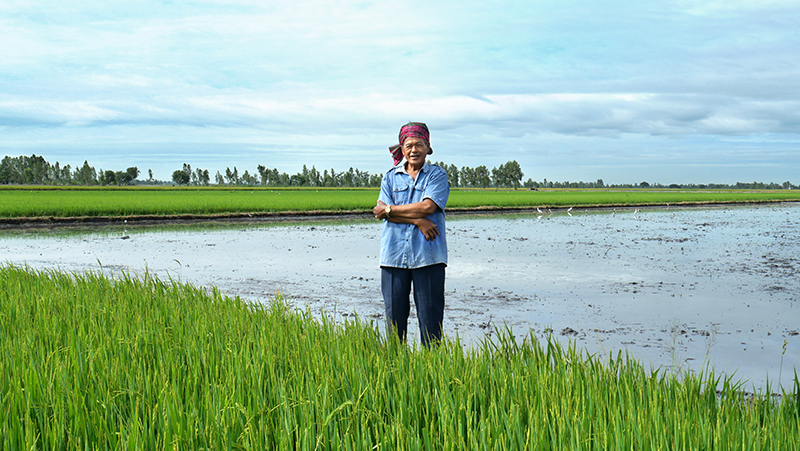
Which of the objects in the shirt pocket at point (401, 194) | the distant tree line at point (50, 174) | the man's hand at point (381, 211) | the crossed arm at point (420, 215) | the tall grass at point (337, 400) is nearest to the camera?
the tall grass at point (337, 400)

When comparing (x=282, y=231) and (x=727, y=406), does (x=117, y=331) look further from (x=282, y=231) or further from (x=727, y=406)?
(x=282, y=231)

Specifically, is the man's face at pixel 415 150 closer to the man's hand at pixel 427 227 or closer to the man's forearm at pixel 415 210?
the man's forearm at pixel 415 210

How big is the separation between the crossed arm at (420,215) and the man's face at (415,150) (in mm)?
321

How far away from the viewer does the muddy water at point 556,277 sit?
6020 mm

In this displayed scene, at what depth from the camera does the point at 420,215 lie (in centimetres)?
429

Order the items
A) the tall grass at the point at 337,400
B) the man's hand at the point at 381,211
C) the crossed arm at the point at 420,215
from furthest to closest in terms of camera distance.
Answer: the man's hand at the point at 381,211
the crossed arm at the point at 420,215
the tall grass at the point at 337,400

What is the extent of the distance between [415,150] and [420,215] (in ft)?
1.62

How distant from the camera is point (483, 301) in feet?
26.7

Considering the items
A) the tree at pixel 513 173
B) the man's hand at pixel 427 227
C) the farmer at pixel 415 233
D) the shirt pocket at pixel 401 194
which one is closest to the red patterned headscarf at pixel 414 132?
the farmer at pixel 415 233

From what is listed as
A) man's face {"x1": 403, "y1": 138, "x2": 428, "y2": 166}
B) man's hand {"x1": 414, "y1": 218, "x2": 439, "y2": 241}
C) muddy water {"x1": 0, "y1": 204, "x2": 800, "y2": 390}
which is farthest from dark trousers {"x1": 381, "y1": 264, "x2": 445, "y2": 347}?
man's face {"x1": 403, "y1": 138, "x2": 428, "y2": 166}

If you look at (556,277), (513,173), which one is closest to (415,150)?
(556,277)

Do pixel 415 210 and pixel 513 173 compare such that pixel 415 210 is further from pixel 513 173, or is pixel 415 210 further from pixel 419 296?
pixel 513 173

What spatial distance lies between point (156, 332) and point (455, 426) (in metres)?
2.59

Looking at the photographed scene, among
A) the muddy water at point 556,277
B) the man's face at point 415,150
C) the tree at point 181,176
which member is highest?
the tree at point 181,176
